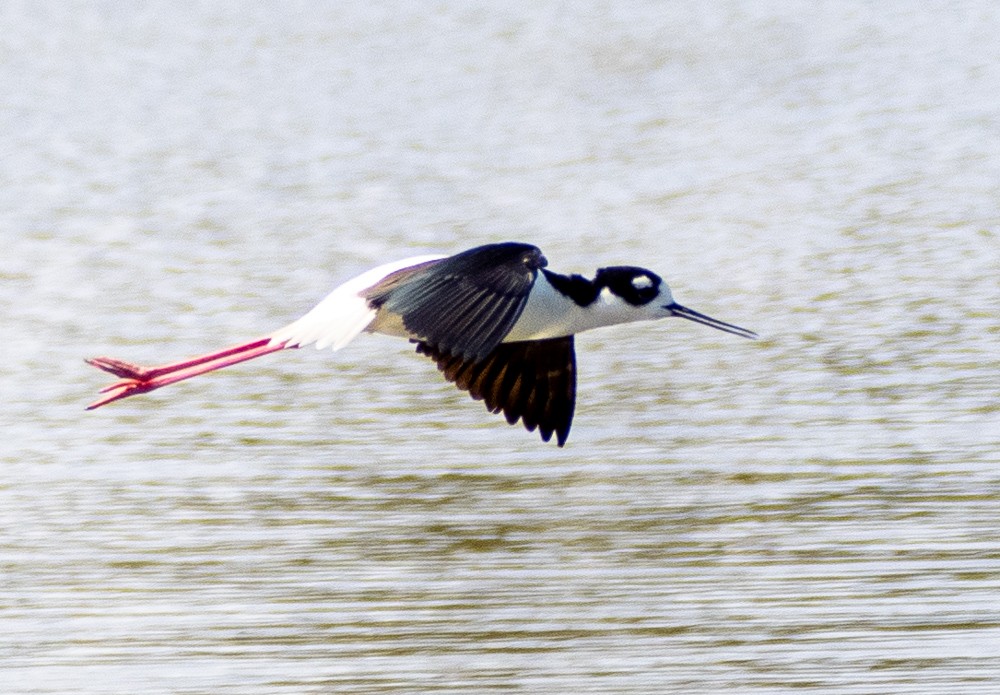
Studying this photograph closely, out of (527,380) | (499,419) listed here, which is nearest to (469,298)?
(527,380)

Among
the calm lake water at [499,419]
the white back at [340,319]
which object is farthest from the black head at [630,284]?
the calm lake water at [499,419]

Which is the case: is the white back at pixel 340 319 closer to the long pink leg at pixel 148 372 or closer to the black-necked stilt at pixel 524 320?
the black-necked stilt at pixel 524 320

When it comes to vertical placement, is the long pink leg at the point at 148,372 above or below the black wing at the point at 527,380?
above

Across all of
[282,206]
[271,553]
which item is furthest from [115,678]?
[282,206]

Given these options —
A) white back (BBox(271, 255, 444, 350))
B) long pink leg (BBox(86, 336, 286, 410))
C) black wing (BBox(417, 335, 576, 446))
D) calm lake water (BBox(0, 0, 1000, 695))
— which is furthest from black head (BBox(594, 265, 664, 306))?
long pink leg (BBox(86, 336, 286, 410))

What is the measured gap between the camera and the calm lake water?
396 cm

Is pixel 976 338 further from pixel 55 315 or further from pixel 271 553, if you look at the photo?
pixel 55 315

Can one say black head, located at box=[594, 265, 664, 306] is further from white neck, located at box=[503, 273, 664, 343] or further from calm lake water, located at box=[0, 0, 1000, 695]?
calm lake water, located at box=[0, 0, 1000, 695]

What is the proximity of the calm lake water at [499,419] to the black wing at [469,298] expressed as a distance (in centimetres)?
71

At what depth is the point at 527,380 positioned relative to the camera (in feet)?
→ 13.6

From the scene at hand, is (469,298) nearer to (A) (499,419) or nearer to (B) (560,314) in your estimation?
(B) (560,314)

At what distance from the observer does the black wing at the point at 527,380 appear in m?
4.12

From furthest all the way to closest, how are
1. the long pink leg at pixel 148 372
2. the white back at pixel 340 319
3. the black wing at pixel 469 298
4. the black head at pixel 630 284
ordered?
the long pink leg at pixel 148 372, the black head at pixel 630 284, the white back at pixel 340 319, the black wing at pixel 469 298

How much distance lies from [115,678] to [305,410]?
1.58 meters
